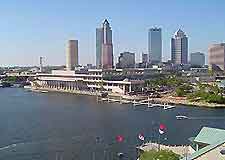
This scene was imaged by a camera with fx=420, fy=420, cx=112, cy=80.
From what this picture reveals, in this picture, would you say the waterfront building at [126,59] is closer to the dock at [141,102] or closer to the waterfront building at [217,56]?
the waterfront building at [217,56]

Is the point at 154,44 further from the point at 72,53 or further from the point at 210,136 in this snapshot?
the point at 210,136

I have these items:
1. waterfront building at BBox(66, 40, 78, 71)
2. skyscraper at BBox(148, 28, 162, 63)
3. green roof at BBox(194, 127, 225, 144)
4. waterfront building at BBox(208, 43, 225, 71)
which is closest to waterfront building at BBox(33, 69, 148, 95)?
waterfront building at BBox(66, 40, 78, 71)

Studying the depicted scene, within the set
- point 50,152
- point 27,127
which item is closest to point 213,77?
point 27,127

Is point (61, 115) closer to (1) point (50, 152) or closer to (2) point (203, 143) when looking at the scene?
(1) point (50, 152)

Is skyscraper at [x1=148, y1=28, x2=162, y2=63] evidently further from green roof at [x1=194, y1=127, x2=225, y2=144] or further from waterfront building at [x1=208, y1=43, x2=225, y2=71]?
green roof at [x1=194, y1=127, x2=225, y2=144]

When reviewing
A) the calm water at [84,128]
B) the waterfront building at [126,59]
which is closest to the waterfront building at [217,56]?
the waterfront building at [126,59]

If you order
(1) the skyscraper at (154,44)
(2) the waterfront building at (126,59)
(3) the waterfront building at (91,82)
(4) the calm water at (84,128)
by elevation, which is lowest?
(4) the calm water at (84,128)
